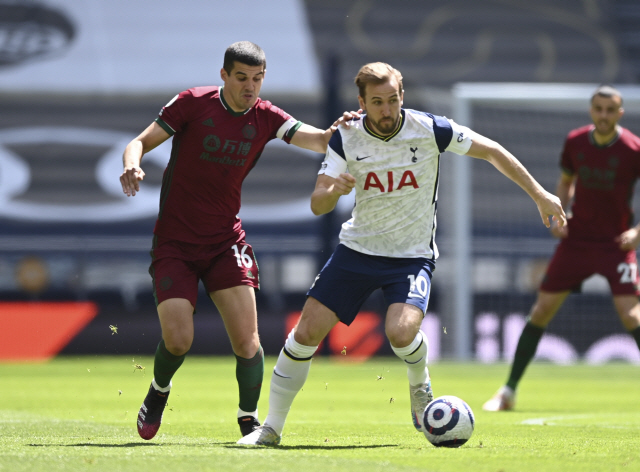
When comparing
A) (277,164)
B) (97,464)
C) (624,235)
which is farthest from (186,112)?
(277,164)

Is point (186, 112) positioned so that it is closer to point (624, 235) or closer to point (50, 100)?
point (624, 235)

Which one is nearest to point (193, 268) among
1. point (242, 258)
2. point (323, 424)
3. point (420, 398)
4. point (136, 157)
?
point (242, 258)

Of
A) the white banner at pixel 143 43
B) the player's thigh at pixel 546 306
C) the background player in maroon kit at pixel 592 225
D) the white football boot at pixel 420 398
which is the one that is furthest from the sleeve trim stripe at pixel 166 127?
the white banner at pixel 143 43

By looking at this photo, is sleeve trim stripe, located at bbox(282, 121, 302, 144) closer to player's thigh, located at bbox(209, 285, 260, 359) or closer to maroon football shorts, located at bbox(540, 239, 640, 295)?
player's thigh, located at bbox(209, 285, 260, 359)

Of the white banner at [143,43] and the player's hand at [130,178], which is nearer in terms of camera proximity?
the player's hand at [130,178]

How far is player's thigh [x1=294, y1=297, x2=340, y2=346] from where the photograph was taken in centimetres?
515

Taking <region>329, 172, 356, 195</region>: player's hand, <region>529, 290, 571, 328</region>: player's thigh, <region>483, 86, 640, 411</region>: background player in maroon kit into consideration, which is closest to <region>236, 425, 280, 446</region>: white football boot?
<region>329, 172, 356, 195</region>: player's hand

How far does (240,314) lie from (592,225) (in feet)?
11.5

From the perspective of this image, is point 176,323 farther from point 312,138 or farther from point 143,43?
point 143,43

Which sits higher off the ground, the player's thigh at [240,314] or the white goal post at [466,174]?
the player's thigh at [240,314]

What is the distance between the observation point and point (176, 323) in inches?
210

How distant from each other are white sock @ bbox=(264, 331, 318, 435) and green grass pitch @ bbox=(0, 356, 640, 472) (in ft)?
0.64

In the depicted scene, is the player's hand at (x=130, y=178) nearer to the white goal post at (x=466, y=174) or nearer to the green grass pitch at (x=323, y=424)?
the green grass pitch at (x=323, y=424)

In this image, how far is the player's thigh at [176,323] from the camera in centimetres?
533
